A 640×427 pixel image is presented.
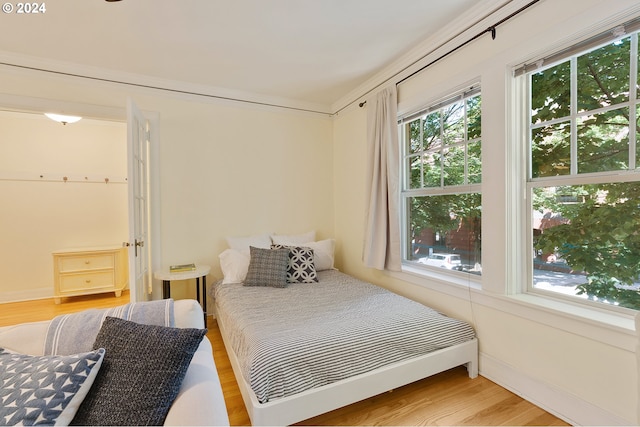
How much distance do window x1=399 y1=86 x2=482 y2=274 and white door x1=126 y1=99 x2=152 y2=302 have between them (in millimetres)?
2358

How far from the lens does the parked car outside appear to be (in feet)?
7.93

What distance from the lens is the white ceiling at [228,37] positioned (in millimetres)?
1955

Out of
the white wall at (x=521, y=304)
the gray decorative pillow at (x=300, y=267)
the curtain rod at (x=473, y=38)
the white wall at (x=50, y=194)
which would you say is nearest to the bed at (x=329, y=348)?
the white wall at (x=521, y=304)

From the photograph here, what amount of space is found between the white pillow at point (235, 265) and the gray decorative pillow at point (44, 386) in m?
1.84

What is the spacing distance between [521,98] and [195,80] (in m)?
2.85

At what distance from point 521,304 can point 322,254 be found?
6.18 ft

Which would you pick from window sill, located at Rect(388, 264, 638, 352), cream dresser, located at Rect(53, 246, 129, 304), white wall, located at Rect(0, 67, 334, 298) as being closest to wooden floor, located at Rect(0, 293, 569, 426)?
window sill, located at Rect(388, 264, 638, 352)

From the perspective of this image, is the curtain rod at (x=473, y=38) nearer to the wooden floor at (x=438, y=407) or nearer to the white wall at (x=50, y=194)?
the wooden floor at (x=438, y=407)

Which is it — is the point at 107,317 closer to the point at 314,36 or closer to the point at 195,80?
the point at 314,36

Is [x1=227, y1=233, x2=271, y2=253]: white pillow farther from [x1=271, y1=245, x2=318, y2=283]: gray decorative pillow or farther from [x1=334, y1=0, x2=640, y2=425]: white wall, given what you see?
[x1=334, y1=0, x2=640, y2=425]: white wall

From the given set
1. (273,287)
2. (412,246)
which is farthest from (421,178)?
(273,287)

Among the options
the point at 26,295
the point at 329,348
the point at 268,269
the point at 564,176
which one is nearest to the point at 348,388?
the point at 329,348

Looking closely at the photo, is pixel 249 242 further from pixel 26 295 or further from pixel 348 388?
pixel 26 295

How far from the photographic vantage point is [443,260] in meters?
2.54
